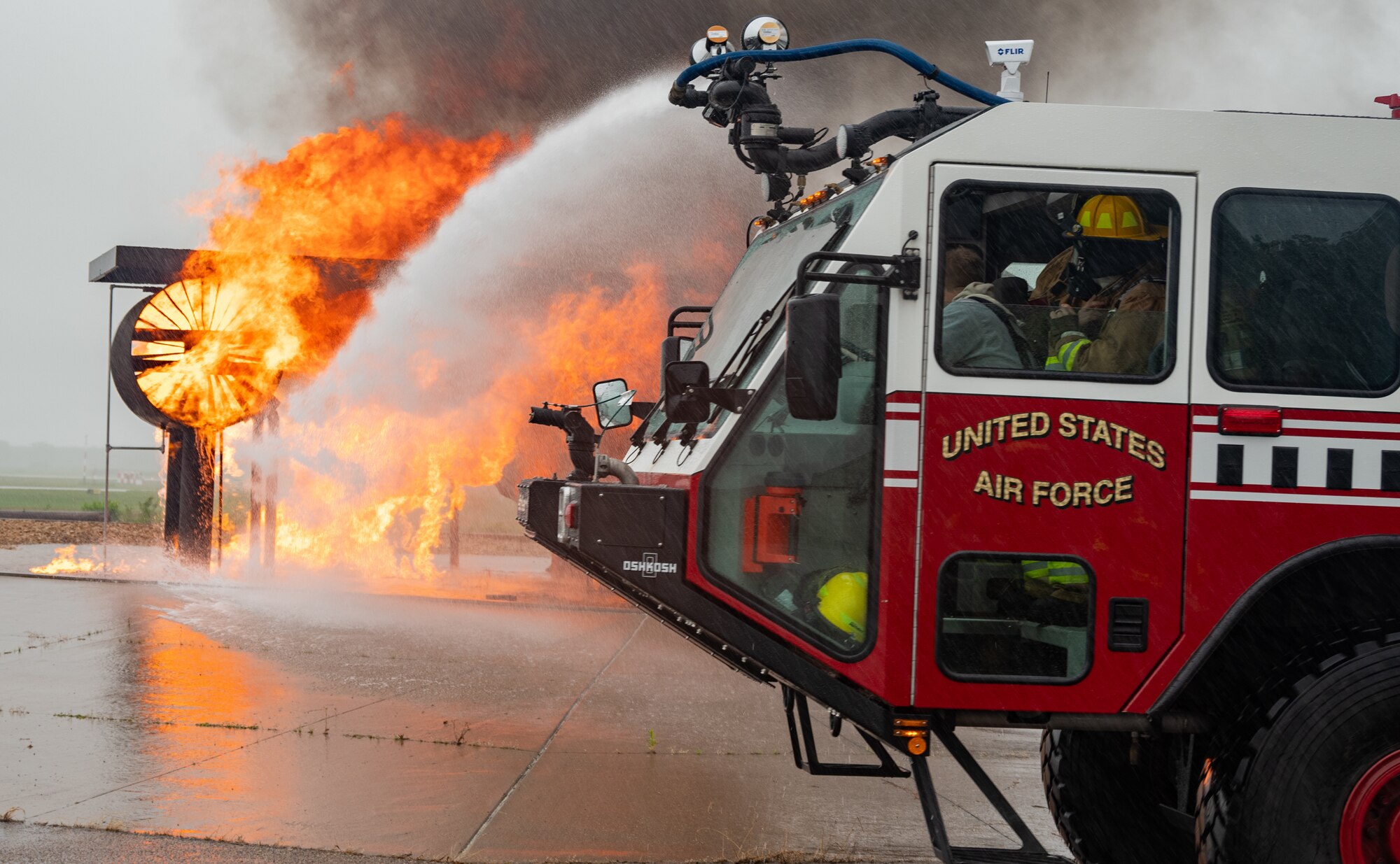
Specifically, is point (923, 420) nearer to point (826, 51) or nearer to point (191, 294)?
point (826, 51)

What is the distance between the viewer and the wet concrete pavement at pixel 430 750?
215 inches

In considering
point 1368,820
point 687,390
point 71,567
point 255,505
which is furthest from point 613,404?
point 71,567

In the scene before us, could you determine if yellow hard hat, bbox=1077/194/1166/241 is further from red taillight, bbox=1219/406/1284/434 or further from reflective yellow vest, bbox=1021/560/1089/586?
reflective yellow vest, bbox=1021/560/1089/586

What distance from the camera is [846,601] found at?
3.99 meters

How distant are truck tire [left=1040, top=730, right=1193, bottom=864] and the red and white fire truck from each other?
2.32ft

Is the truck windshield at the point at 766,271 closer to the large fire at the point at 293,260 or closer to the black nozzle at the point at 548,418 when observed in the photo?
the black nozzle at the point at 548,418

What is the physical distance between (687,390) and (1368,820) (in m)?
2.58

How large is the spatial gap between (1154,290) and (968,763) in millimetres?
1685

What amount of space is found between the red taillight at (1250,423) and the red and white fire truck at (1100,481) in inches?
0.7

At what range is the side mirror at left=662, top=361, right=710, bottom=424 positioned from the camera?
14.0 feet

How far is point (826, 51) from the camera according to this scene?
16.2 ft

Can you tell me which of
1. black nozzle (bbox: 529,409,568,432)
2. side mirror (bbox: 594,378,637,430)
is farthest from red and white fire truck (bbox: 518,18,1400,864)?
side mirror (bbox: 594,378,637,430)

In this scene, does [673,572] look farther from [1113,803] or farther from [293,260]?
[293,260]

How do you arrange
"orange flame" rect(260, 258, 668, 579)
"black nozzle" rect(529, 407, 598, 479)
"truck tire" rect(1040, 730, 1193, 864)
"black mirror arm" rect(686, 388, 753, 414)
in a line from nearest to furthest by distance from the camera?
"black mirror arm" rect(686, 388, 753, 414) < "truck tire" rect(1040, 730, 1193, 864) < "black nozzle" rect(529, 407, 598, 479) < "orange flame" rect(260, 258, 668, 579)
